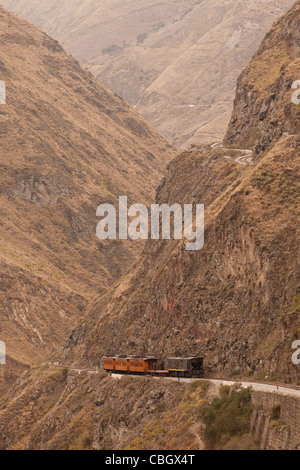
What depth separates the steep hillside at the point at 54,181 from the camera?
118 metres

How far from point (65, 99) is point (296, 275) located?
138 m

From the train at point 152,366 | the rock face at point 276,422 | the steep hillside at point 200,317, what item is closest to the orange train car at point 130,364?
the train at point 152,366

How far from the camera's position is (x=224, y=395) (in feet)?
154

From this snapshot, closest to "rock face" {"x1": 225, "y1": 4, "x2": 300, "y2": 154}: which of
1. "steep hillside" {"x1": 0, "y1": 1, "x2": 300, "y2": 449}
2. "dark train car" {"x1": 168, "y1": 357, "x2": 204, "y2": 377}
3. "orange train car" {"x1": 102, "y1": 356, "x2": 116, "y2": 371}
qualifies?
"steep hillside" {"x1": 0, "y1": 1, "x2": 300, "y2": 449}

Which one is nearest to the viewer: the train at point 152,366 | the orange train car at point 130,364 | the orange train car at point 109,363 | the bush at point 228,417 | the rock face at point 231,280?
the bush at point 228,417

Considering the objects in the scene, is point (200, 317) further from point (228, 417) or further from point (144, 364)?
point (228, 417)

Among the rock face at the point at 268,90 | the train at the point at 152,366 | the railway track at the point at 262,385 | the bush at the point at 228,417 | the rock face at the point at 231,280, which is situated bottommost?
the bush at the point at 228,417

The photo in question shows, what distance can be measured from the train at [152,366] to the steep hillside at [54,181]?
41.7 meters

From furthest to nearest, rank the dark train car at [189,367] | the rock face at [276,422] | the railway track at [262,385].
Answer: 1. the dark train car at [189,367]
2. the railway track at [262,385]
3. the rock face at [276,422]

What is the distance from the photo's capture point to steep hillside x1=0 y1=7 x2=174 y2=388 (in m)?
118

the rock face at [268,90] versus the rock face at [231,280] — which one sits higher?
the rock face at [268,90]

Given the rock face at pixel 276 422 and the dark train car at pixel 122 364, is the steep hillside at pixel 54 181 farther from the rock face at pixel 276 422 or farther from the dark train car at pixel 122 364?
the rock face at pixel 276 422
